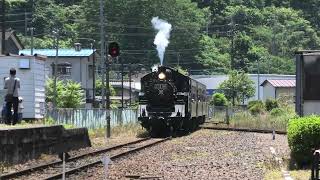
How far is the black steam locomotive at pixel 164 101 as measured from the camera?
28.6 meters

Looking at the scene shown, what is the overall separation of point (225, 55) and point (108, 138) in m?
82.2

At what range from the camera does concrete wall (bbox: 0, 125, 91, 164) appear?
14.5 meters

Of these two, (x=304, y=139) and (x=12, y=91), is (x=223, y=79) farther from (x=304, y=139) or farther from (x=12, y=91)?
(x=304, y=139)

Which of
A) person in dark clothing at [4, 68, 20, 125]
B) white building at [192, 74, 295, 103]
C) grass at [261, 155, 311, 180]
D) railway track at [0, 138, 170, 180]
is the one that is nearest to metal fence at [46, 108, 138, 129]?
railway track at [0, 138, 170, 180]

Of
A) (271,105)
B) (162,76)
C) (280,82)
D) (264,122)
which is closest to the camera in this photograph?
(162,76)

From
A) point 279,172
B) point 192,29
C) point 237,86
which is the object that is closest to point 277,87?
point 237,86

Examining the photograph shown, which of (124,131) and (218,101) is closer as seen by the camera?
(124,131)

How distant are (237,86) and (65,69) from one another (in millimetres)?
23180

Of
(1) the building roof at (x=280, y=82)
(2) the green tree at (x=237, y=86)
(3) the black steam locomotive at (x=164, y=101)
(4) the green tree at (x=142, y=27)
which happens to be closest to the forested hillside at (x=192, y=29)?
(4) the green tree at (x=142, y=27)

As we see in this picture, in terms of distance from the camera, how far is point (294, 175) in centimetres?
1213

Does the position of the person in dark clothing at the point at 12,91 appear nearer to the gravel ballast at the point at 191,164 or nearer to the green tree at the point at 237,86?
the gravel ballast at the point at 191,164

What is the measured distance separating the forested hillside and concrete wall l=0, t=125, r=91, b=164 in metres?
64.4

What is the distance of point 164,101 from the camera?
29.0 m

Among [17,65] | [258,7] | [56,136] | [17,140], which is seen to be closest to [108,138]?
[17,65]
